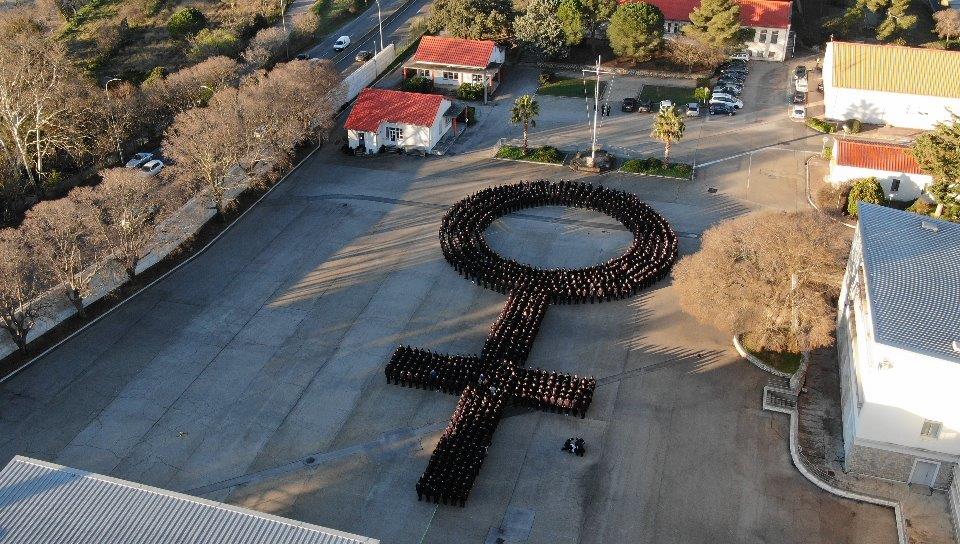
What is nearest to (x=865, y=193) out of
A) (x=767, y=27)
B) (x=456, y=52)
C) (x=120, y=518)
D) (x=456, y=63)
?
(x=767, y=27)

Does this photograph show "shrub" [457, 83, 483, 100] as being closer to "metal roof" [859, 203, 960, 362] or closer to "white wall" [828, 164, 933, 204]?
"white wall" [828, 164, 933, 204]

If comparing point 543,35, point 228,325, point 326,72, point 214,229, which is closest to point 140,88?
point 326,72

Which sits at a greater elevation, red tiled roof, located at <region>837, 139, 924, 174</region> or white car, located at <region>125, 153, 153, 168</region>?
red tiled roof, located at <region>837, 139, 924, 174</region>

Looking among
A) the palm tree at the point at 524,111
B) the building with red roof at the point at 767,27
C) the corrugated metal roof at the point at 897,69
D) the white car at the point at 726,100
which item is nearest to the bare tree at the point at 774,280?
the palm tree at the point at 524,111

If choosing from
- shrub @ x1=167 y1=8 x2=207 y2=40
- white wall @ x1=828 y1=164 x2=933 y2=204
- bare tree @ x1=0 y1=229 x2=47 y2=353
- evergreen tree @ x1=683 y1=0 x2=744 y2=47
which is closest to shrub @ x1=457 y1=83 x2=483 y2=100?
evergreen tree @ x1=683 y1=0 x2=744 y2=47

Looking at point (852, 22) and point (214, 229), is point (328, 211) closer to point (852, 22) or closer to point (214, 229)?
point (214, 229)

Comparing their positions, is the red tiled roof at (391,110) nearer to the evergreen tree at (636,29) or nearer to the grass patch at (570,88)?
the grass patch at (570,88)
